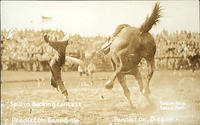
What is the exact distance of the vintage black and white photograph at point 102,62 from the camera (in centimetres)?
496

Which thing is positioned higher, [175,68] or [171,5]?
[171,5]

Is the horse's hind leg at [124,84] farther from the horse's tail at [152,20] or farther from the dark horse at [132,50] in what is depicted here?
the horse's tail at [152,20]

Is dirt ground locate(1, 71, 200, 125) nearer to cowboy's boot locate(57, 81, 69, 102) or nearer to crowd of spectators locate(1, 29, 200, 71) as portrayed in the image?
cowboy's boot locate(57, 81, 69, 102)

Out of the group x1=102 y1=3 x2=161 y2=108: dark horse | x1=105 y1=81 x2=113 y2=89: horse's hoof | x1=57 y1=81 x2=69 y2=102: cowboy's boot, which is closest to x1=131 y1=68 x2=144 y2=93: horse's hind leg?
x1=102 y1=3 x2=161 y2=108: dark horse

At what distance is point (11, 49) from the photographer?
5605 millimetres

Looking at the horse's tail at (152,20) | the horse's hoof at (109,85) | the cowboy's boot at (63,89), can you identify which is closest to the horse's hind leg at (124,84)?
the horse's hoof at (109,85)

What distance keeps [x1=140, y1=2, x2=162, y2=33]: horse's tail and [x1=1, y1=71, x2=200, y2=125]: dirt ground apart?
0.95 m

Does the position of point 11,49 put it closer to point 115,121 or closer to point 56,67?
point 56,67

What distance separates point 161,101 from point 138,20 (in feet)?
5.56

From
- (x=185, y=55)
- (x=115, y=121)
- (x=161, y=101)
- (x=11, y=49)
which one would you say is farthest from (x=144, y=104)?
(x=11, y=49)

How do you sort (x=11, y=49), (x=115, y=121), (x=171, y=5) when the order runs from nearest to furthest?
1. (x=115, y=121)
2. (x=171, y=5)
3. (x=11, y=49)

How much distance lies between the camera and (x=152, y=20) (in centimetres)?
A: 491

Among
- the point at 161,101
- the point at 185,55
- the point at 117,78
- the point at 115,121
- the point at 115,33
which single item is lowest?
the point at 115,121

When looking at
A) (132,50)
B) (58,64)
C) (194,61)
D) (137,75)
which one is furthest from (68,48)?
(194,61)
